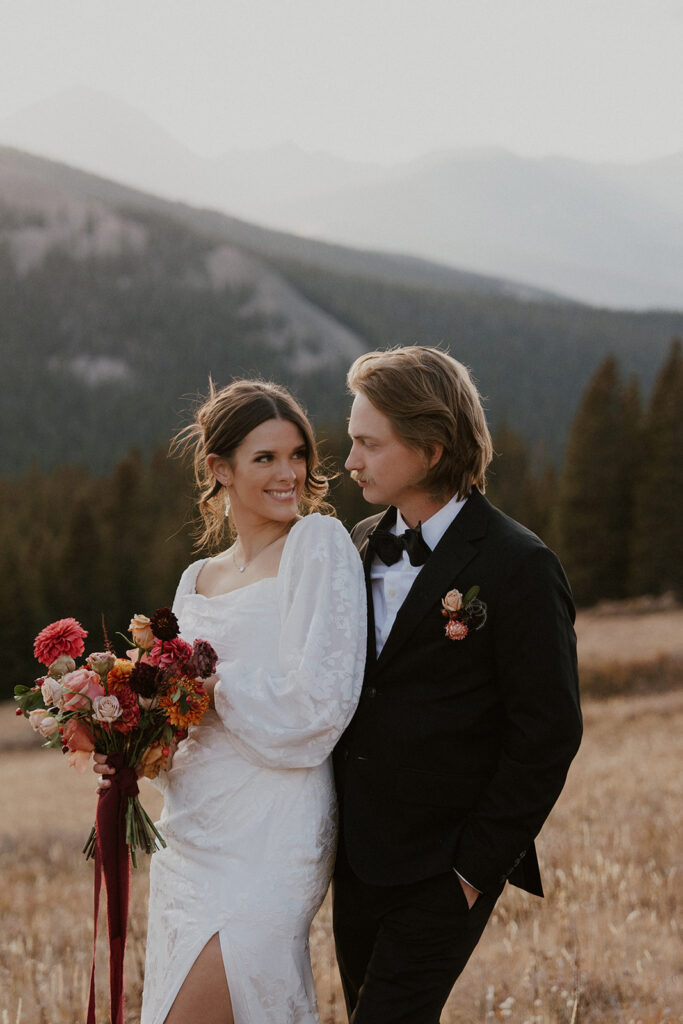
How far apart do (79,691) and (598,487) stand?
3956 centimetres

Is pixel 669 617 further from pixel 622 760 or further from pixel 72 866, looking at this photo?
pixel 72 866

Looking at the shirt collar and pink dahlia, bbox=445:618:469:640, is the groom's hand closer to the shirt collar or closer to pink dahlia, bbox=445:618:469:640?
pink dahlia, bbox=445:618:469:640

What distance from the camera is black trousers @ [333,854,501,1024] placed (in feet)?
10.8

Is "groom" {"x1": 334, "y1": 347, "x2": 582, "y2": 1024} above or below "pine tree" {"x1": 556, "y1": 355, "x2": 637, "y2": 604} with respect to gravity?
above

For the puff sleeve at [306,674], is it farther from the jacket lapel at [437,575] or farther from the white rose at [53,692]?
the white rose at [53,692]

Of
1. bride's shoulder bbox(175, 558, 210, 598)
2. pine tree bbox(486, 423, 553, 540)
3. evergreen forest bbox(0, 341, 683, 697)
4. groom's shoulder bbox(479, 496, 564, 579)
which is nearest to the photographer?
groom's shoulder bbox(479, 496, 564, 579)

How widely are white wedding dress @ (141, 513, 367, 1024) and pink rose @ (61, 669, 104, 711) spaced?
0.41 meters

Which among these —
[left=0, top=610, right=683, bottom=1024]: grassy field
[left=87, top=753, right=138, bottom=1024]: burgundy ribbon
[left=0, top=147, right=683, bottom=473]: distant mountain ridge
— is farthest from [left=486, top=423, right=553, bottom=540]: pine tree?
[left=0, top=147, right=683, bottom=473]: distant mountain ridge

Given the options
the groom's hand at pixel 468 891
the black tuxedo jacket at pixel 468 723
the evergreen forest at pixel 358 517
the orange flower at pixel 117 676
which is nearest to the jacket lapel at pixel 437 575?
the black tuxedo jacket at pixel 468 723

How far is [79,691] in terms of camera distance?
321 centimetres

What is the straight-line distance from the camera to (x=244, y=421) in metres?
3.78

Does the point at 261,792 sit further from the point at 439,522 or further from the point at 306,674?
the point at 439,522

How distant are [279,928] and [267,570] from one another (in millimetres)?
1251

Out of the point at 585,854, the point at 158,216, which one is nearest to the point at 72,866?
the point at 585,854
